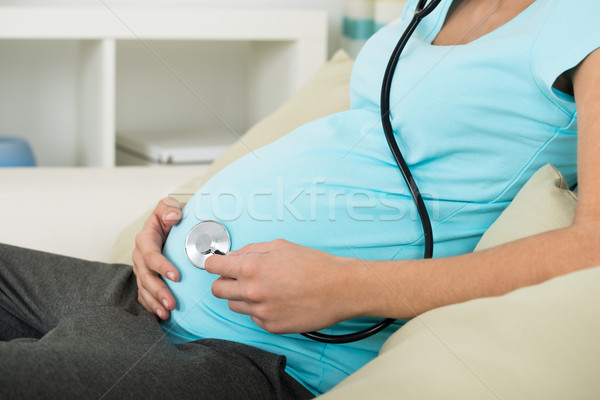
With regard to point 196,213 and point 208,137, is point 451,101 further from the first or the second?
point 208,137

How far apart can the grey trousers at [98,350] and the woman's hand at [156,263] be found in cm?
2

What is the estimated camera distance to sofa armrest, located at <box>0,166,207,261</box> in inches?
41.1

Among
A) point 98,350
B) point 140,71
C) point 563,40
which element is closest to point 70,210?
point 98,350

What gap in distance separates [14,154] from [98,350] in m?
1.31

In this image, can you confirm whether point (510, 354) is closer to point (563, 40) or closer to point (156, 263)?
point (563, 40)

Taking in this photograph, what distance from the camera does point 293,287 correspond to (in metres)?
0.60

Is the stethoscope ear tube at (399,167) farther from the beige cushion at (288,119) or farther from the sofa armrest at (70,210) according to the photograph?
the sofa armrest at (70,210)

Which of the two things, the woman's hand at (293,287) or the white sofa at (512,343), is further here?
the woman's hand at (293,287)

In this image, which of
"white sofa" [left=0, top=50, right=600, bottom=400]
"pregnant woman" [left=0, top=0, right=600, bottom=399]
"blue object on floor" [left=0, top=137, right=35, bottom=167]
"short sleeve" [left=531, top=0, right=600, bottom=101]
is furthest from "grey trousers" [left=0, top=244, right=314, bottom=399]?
"blue object on floor" [left=0, top=137, right=35, bottom=167]

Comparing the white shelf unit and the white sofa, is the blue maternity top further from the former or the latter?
the white shelf unit

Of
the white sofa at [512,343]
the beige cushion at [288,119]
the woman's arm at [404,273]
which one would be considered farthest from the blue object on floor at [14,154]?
the white sofa at [512,343]

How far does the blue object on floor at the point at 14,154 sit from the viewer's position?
1711mm

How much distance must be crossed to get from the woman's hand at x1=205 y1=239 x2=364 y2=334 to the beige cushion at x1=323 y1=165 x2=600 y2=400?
0.09 meters

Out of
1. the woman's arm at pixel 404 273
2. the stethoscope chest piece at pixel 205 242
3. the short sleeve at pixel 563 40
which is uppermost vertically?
the short sleeve at pixel 563 40
